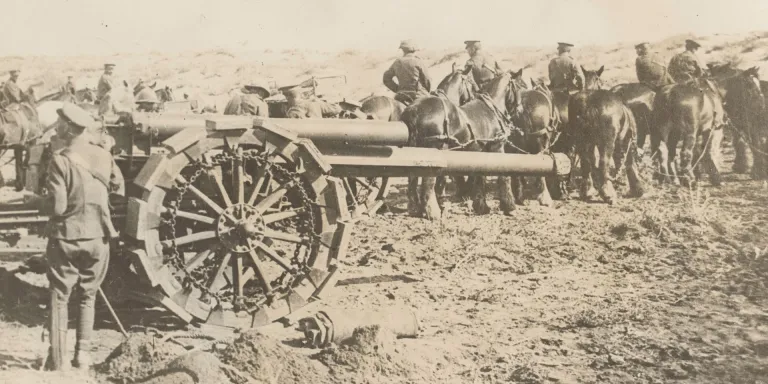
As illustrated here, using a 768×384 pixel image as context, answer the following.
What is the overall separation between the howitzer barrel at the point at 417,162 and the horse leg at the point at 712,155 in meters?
4.90

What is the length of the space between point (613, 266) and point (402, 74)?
6.19m

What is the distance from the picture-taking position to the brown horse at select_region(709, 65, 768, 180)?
1245 centimetres

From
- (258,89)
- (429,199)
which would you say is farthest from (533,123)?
(258,89)

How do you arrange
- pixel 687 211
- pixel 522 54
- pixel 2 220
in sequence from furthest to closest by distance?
pixel 522 54
pixel 687 211
pixel 2 220

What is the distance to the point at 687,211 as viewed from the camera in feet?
34.3

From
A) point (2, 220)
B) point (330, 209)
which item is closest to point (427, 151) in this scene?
point (330, 209)

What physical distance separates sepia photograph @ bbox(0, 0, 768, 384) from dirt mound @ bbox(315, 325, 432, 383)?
2cm

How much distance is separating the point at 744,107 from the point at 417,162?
843 cm

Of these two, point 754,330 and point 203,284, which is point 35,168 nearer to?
point 203,284

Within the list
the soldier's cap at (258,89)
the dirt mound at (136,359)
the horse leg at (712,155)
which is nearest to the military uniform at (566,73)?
the horse leg at (712,155)

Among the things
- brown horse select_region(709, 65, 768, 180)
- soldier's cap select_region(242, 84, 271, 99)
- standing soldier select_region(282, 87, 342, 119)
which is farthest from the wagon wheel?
brown horse select_region(709, 65, 768, 180)

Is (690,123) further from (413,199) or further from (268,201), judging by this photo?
(268,201)

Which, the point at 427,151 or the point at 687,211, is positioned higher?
the point at 427,151

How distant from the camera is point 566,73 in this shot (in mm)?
14164
